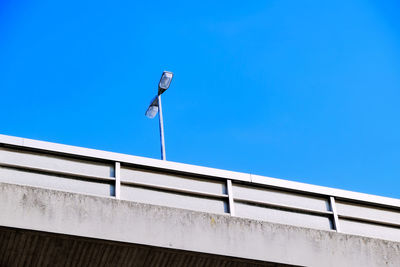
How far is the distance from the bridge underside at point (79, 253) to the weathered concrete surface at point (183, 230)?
12cm

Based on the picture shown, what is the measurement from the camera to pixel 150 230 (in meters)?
9.98

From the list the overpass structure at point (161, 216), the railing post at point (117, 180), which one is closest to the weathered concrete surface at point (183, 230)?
the overpass structure at point (161, 216)

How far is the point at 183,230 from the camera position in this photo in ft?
33.3

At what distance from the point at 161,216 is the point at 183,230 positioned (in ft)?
1.18

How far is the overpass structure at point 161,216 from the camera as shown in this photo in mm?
9664

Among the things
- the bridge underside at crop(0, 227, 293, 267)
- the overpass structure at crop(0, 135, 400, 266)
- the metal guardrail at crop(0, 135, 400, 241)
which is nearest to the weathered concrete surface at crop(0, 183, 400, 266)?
the overpass structure at crop(0, 135, 400, 266)

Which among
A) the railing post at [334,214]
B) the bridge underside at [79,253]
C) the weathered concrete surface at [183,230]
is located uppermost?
the railing post at [334,214]

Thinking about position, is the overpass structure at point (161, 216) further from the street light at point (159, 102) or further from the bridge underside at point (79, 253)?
the street light at point (159, 102)

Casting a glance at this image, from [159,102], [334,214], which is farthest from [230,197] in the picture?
[159,102]

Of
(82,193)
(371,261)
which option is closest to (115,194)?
(82,193)

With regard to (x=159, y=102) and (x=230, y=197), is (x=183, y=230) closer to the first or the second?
(x=230, y=197)

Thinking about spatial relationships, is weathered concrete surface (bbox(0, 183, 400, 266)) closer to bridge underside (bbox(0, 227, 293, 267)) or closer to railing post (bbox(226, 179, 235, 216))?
bridge underside (bbox(0, 227, 293, 267))

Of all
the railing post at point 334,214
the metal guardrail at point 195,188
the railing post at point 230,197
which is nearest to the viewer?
the metal guardrail at point 195,188

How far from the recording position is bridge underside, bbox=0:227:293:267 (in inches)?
378
